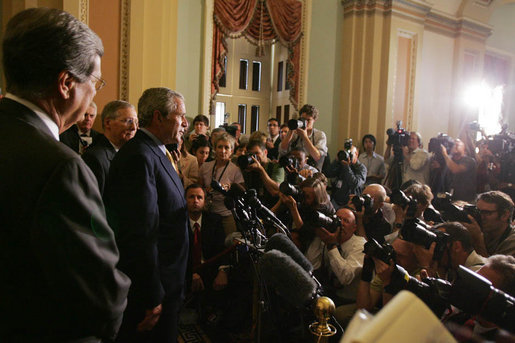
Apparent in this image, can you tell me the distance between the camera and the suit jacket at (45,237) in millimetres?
771

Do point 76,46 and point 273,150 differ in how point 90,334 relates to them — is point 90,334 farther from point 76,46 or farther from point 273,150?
point 273,150

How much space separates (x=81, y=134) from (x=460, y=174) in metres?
3.77

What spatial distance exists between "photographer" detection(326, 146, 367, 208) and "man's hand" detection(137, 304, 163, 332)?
8.39 ft

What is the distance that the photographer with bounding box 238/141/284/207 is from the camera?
3121 millimetres

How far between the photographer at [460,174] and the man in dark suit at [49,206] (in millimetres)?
4173

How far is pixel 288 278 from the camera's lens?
155cm

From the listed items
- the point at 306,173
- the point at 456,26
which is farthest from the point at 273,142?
the point at 456,26

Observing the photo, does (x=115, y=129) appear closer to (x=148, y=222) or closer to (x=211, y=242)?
(x=148, y=222)

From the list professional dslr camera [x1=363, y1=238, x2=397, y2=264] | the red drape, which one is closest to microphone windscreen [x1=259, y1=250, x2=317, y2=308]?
professional dslr camera [x1=363, y1=238, x2=397, y2=264]

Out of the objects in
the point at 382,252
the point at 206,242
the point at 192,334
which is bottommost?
the point at 192,334

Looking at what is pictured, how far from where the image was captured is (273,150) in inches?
176

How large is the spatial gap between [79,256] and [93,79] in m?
0.43

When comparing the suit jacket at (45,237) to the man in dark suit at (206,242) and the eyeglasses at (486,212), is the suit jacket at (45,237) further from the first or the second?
the eyeglasses at (486,212)

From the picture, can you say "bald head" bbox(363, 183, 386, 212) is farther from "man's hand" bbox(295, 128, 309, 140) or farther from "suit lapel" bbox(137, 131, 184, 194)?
"suit lapel" bbox(137, 131, 184, 194)
